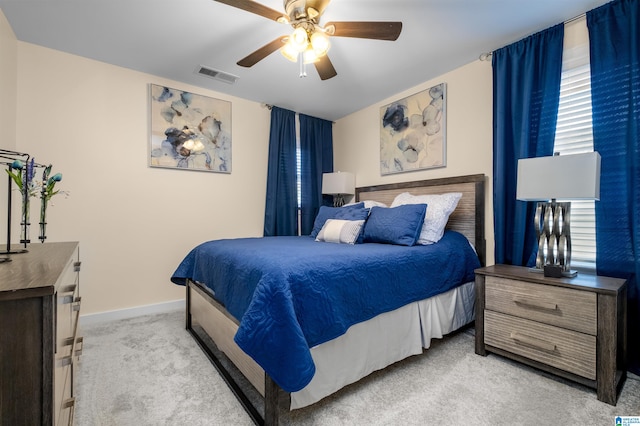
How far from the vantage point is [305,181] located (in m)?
4.16

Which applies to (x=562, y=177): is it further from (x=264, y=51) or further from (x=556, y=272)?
(x=264, y=51)

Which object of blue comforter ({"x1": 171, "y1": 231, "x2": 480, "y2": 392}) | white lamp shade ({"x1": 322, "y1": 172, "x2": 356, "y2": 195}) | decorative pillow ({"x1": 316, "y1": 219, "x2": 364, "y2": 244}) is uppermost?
white lamp shade ({"x1": 322, "y1": 172, "x2": 356, "y2": 195})

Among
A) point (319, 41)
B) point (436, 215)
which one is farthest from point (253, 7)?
point (436, 215)

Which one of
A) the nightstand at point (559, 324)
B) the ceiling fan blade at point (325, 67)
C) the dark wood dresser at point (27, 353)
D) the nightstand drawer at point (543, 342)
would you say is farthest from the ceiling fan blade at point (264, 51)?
the nightstand drawer at point (543, 342)

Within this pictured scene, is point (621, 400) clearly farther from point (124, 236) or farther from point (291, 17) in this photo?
point (124, 236)

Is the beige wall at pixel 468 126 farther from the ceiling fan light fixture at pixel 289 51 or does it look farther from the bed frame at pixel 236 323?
the ceiling fan light fixture at pixel 289 51

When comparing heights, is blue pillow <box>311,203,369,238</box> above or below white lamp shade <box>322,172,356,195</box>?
below

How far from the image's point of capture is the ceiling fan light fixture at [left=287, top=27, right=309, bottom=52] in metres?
1.78

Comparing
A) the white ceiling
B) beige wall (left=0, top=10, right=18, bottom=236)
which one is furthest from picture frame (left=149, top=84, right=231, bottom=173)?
beige wall (left=0, top=10, right=18, bottom=236)

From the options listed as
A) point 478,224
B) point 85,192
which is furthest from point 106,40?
point 478,224

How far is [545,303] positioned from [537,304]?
0.15 feet

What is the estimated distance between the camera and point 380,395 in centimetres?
165

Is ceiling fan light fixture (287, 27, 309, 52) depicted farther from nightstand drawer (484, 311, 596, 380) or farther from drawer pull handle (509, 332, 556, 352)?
drawer pull handle (509, 332, 556, 352)

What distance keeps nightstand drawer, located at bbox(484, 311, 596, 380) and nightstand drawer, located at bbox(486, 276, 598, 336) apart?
0.04 m
